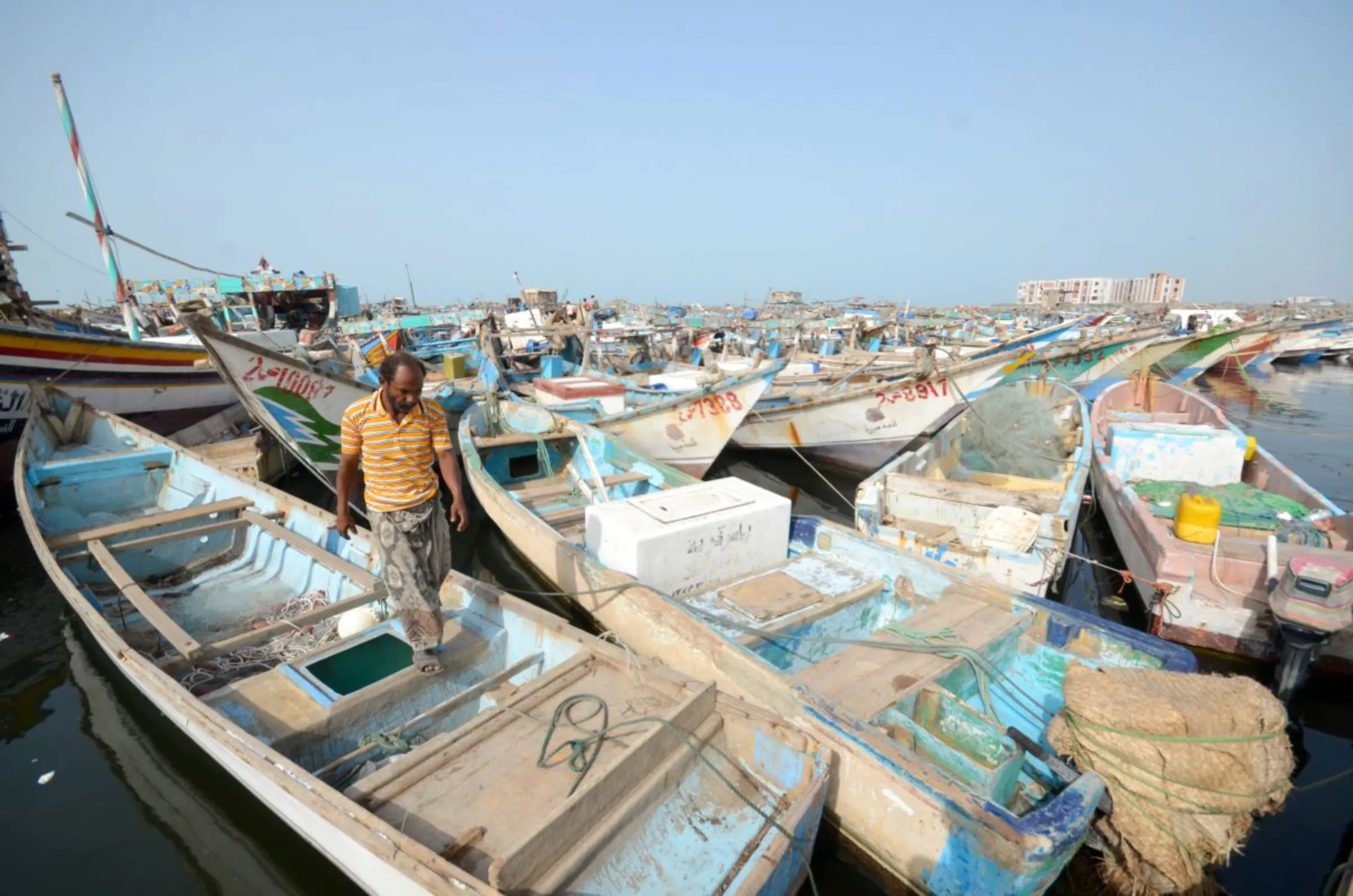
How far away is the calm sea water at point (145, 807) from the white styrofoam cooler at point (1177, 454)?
11.9 ft

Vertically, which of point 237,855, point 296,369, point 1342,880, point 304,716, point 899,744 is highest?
point 296,369

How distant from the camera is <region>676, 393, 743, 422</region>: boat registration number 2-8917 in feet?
32.7

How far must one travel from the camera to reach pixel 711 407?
1007 cm

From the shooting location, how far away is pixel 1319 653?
4816 mm

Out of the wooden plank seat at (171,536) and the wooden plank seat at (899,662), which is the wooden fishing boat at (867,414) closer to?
the wooden plank seat at (899,662)

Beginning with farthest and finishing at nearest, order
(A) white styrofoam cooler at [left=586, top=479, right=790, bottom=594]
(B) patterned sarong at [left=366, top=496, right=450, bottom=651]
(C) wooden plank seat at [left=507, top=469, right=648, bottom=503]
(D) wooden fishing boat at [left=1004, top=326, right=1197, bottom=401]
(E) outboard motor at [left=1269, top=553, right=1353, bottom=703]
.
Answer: (D) wooden fishing boat at [left=1004, top=326, right=1197, bottom=401], (C) wooden plank seat at [left=507, top=469, right=648, bottom=503], (A) white styrofoam cooler at [left=586, top=479, right=790, bottom=594], (E) outboard motor at [left=1269, top=553, right=1353, bottom=703], (B) patterned sarong at [left=366, top=496, right=450, bottom=651]

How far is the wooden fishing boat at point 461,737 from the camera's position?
99.7 inches

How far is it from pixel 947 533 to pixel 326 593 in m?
6.16

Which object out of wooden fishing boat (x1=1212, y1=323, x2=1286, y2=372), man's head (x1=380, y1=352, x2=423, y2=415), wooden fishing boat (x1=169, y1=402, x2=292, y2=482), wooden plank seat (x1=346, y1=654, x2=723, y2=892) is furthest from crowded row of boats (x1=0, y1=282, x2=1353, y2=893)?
wooden fishing boat (x1=1212, y1=323, x2=1286, y2=372)

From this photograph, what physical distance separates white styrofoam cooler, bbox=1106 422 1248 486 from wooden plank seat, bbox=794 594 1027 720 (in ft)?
18.0

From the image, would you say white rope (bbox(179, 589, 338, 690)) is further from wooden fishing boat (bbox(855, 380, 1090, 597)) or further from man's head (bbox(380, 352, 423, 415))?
→ wooden fishing boat (bbox(855, 380, 1090, 597))

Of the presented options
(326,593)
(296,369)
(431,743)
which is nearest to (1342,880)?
(431,743)

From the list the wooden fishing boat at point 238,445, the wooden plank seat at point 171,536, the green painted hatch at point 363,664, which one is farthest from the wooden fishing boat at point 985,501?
the wooden fishing boat at point 238,445

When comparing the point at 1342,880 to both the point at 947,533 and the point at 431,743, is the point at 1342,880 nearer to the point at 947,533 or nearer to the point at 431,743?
the point at 947,533
